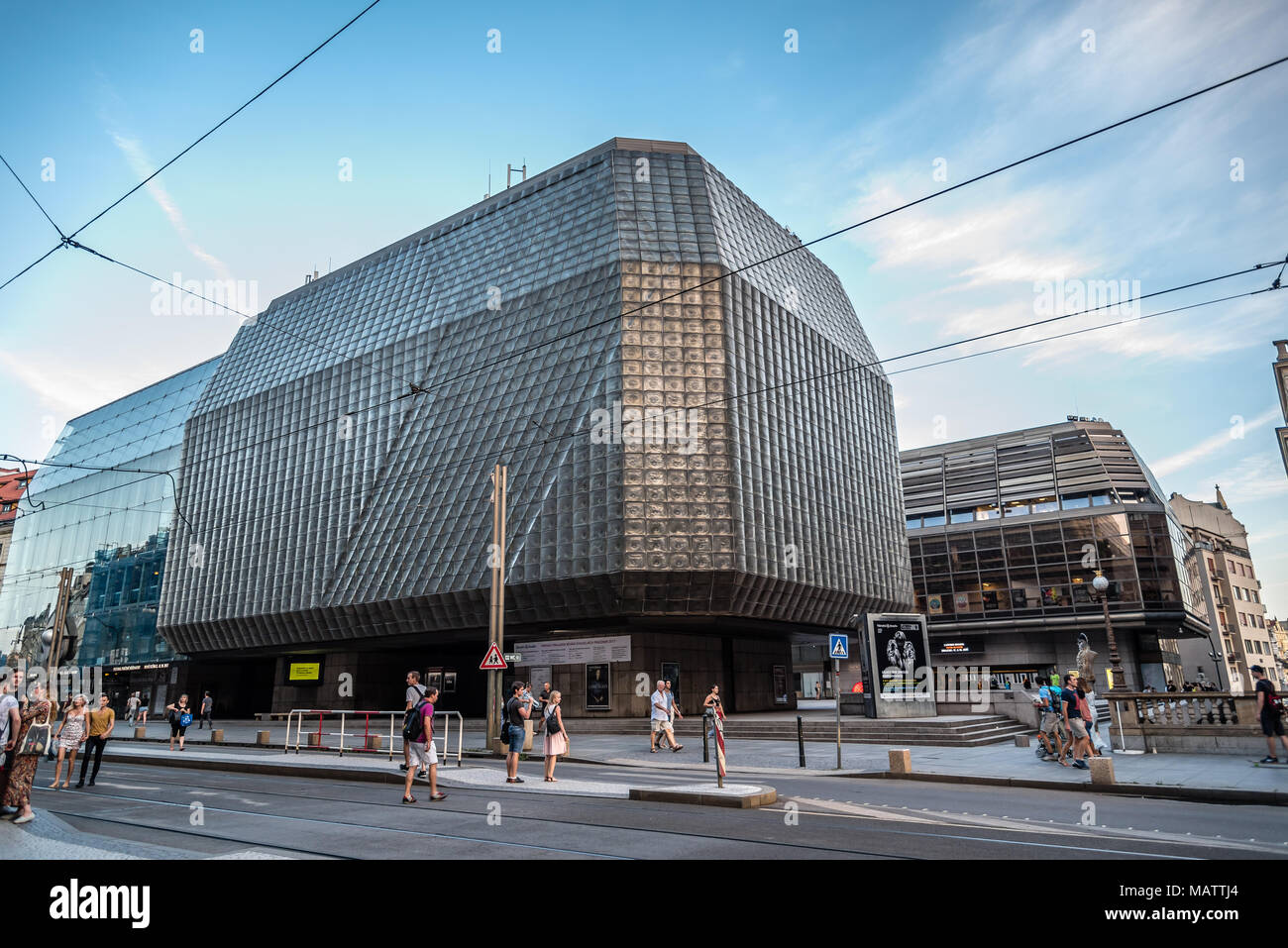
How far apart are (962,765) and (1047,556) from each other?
47.7 meters

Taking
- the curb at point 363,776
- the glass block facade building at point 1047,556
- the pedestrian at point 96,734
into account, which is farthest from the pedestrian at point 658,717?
the glass block facade building at point 1047,556

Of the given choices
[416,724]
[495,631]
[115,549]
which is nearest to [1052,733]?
[495,631]

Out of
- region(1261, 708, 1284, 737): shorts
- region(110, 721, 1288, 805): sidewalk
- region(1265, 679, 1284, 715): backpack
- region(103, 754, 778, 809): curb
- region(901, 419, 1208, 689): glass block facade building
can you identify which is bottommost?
region(110, 721, 1288, 805): sidewalk

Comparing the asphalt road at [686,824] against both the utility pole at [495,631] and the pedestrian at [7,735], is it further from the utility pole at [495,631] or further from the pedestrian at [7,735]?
the utility pole at [495,631]

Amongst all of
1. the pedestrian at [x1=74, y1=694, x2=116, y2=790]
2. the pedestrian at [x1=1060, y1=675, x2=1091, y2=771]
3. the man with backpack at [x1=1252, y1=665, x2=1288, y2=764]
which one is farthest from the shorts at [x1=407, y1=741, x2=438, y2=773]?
the man with backpack at [x1=1252, y1=665, x2=1288, y2=764]

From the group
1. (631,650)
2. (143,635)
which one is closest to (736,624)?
(631,650)

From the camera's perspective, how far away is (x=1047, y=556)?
193 ft

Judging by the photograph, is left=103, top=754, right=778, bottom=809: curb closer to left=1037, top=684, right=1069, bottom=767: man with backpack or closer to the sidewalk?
the sidewalk

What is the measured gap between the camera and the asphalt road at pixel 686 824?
Result: 26.5 feet

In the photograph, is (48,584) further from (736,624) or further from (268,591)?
(736,624)

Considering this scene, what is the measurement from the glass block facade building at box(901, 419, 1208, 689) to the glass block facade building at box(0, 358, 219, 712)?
57747 millimetres

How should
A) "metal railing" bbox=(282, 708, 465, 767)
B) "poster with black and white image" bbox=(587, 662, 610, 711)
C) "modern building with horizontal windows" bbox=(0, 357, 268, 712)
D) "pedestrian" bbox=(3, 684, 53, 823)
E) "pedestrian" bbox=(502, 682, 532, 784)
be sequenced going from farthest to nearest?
"modern building with horizontal windows" bbox=(0, 357, 268, 712) < "poster with black and white image" bbox=(587, 662, 610, 711) < "metal railing" bbox=(282, 708, 465, 767) < "pedestrian" bbox=(502, 682, 532, 784) < "pedestrian" bbox=(3, 684, 53, 823)

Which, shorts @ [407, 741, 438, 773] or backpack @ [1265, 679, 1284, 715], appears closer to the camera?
shorts @ [407, 741, 438, 773]

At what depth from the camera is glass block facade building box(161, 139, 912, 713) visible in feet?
110
